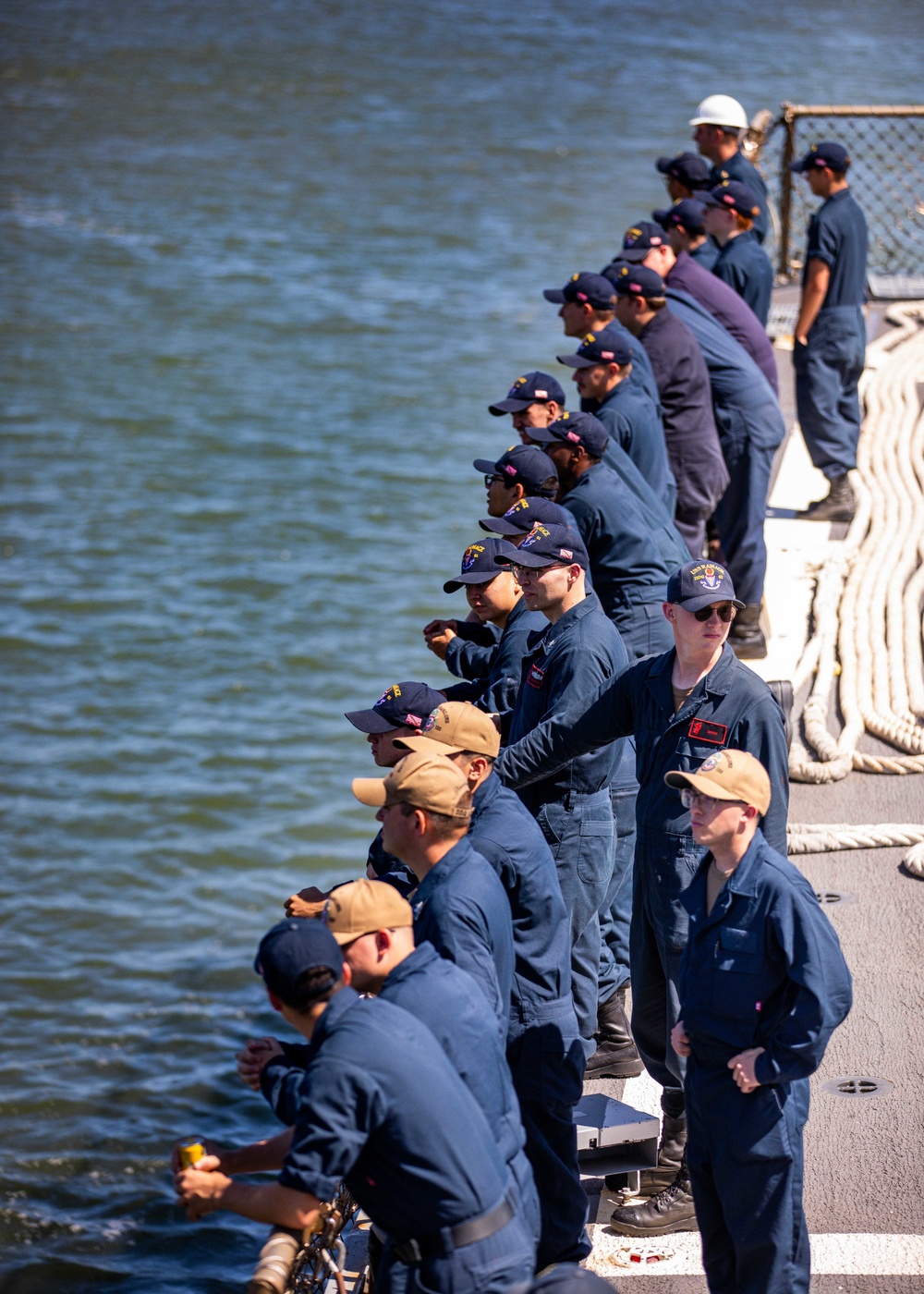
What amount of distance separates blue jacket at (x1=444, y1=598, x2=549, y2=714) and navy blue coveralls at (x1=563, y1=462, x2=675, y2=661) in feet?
2.51

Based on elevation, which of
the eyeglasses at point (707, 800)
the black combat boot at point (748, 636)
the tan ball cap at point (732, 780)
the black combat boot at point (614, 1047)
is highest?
the tan ball cap at point (732, 780)

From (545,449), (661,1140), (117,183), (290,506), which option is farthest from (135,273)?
(661,1140)

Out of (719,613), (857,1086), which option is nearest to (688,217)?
(719,613)

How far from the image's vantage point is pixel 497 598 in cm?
Result: 602

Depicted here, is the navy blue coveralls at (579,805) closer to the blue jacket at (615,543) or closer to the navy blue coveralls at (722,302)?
the blue jacket at (615,543)

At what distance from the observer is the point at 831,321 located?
391 inches

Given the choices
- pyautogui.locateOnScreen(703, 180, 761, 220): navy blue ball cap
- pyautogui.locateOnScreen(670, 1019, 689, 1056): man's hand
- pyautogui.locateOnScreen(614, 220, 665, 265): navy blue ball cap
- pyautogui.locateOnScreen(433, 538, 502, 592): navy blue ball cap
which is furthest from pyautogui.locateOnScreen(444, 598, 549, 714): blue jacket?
pyautogui.locateOnScreen(703, 180, 761, 220): navy blue ball cap

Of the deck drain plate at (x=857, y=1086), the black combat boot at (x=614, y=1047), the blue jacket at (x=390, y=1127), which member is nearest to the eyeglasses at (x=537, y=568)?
Answer: the black combat boot at (x=614, y=1047)

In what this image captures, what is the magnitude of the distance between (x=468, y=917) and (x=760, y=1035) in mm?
776

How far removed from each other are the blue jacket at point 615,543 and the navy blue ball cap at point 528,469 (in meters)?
0.13

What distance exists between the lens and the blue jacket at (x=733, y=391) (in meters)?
8.58

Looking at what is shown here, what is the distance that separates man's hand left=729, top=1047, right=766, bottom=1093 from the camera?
13.6 feet

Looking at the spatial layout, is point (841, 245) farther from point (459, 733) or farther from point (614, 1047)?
point (459, 733)

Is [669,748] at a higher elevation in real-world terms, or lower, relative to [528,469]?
lower
